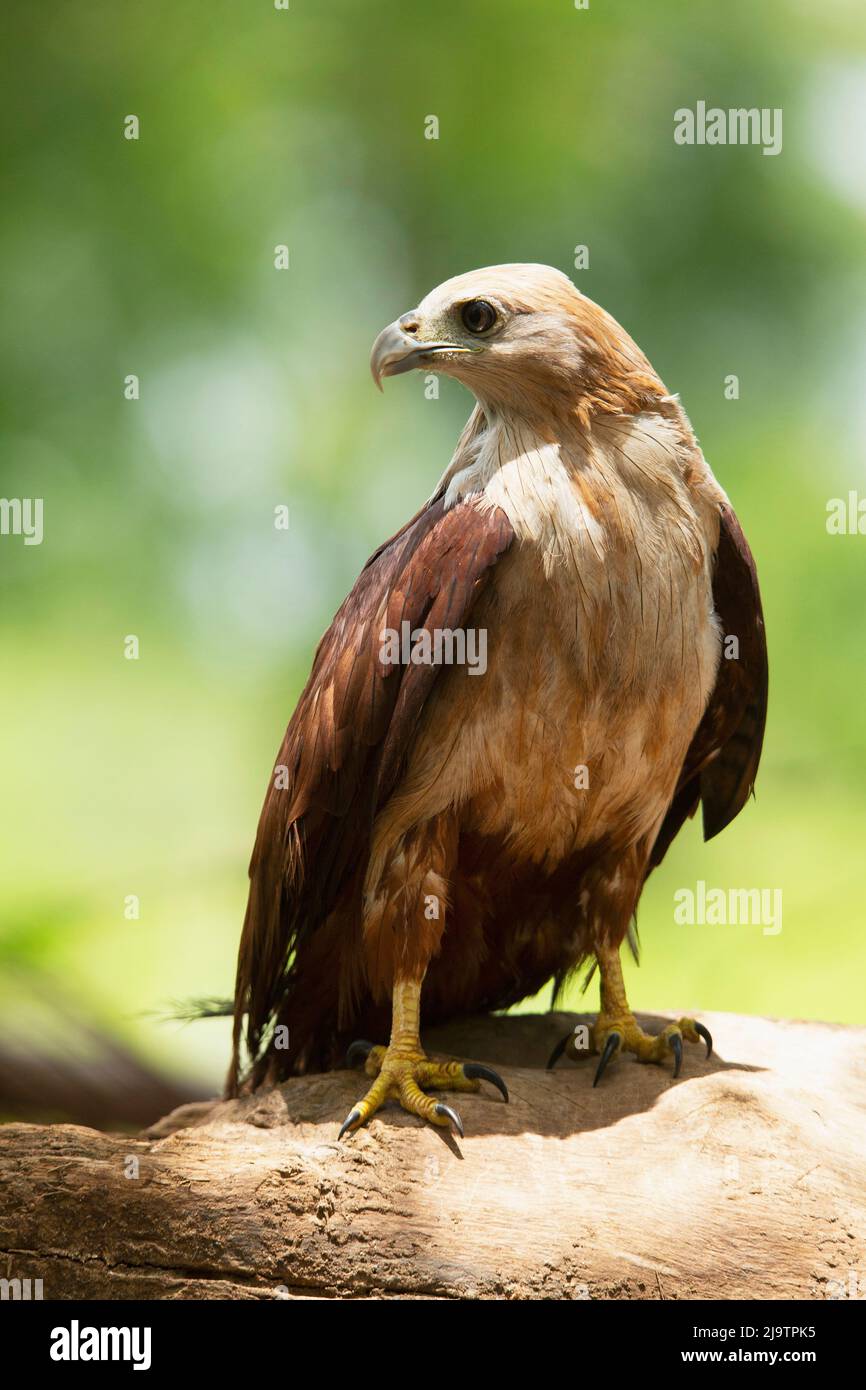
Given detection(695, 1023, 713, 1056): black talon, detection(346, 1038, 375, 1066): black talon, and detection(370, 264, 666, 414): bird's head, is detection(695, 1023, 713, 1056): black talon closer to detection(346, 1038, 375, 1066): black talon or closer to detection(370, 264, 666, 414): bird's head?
detection(346, 1038, 375, 1066): black talon

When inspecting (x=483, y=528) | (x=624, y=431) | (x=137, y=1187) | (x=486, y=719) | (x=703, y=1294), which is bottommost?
(x=703, y=1294)

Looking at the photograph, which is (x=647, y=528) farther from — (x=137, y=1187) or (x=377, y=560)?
(x=137, y=1187)

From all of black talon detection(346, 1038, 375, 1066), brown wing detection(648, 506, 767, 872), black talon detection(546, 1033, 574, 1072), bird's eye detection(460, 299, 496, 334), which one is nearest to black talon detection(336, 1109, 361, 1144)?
black talon detection(346, 1038, 375, 1066)

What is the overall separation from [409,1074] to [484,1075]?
226 millimetres

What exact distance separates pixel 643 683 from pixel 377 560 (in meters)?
0.97

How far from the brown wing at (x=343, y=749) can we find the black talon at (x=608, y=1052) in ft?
2.96

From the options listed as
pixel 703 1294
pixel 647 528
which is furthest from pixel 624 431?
pixel 703 1294

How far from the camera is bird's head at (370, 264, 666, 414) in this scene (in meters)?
3.77

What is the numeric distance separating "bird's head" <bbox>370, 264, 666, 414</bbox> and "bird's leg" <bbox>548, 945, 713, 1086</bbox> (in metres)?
1.81

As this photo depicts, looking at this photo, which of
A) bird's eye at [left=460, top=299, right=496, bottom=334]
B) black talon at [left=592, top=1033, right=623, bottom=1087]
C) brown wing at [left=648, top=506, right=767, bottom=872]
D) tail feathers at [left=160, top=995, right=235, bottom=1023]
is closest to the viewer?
bird's eye at [left=460, top=299, right=496, bottom=334]

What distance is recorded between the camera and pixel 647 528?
3.79 metres
